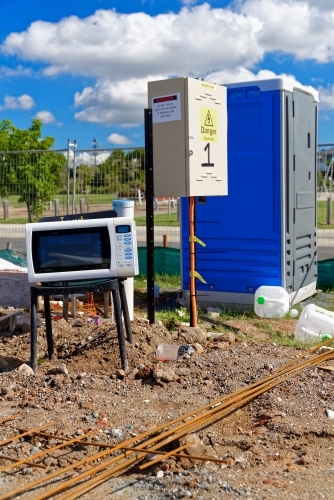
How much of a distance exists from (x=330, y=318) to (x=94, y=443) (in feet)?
12.6

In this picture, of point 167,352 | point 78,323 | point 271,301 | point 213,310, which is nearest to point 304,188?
point 271,301

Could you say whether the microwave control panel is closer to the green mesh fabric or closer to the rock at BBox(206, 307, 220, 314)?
the rock at BBox(206, 307, 220, 314)

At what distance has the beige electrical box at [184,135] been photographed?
6.75 meters

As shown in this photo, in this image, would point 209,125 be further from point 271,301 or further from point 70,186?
point 70,186

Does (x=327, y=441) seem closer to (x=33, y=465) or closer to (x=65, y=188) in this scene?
(x=33, y=465)

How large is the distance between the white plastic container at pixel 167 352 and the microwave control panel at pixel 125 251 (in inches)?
30.7

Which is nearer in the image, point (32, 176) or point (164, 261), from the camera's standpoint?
point (164, 261)

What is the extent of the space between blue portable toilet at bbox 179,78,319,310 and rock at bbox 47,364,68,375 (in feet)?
11.0

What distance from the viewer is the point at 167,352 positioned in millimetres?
6113

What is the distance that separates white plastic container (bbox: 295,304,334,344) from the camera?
7230 mm

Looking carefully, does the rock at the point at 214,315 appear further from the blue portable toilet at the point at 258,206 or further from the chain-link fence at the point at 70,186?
the chain-link fence at the point at 70,186

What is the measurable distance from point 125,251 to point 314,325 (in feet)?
8.41

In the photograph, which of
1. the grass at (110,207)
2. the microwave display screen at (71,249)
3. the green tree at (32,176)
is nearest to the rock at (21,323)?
the microwave display screen at (71,249)

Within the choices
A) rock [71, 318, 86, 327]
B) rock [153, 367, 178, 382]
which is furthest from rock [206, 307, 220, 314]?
rock [153, 367, 178, 382]
